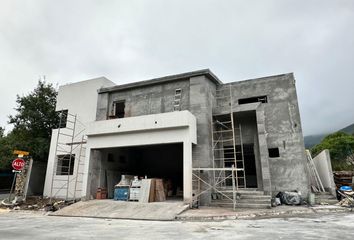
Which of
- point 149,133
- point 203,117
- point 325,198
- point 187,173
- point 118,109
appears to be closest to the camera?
point 187,173

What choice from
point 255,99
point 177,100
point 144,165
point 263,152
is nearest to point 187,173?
point 263,152

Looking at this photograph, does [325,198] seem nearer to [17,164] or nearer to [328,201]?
[328,201]

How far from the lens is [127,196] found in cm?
1300

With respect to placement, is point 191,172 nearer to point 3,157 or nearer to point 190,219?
point 190,219

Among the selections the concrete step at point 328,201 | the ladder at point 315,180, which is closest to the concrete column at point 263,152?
the concrete step at point 328,201

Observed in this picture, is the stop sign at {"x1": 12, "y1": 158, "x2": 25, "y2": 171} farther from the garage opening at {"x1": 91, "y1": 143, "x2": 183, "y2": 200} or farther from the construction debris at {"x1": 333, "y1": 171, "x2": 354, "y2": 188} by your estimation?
the construction debris at {"x1": 333, "y1": 171, "x2": 354, "y2": 188}

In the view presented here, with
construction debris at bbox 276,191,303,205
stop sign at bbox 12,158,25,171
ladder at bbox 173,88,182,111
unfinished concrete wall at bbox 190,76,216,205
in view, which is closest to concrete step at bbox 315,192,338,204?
construction debris at bbox 276,191,303,205

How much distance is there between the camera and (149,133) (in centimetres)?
1300

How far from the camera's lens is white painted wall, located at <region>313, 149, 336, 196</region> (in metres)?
12.8

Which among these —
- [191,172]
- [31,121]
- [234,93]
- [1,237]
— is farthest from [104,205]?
[31,121]

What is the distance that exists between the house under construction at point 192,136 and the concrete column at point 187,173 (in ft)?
0.15

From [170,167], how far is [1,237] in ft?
42.0

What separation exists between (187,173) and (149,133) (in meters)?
3.16

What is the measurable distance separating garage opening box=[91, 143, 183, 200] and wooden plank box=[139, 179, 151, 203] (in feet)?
9.66
